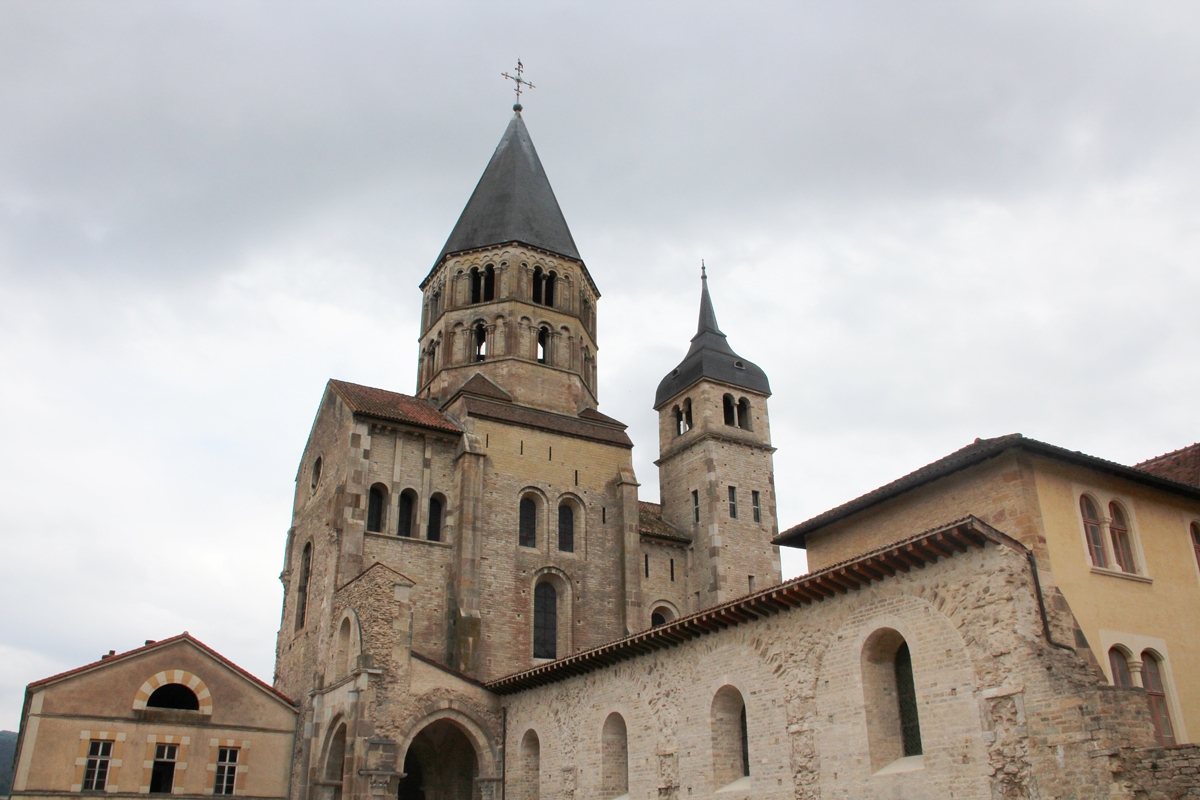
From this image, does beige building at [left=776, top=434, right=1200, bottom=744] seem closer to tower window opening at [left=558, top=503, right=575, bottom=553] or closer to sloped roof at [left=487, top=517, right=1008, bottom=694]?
sloped roof at [left=487, top=517, right=1008, bottom=694]

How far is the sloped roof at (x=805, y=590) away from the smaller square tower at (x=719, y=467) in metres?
11.3

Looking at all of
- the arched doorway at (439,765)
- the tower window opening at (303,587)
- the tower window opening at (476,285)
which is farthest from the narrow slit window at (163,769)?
the tower window opening at (476,285)

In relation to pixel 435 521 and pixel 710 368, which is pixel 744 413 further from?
pixel 435 521

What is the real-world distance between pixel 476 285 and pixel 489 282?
0.52 metres

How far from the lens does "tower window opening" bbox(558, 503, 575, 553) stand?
30.2m

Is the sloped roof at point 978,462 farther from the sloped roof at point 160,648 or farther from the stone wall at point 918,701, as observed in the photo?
the sloped roof at point 160,648

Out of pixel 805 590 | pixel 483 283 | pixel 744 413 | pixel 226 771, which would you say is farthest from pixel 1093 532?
pixel 483 283

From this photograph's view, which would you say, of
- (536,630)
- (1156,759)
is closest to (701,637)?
(1156,759)

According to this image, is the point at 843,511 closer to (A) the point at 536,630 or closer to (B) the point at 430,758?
(A) the point at 536,630

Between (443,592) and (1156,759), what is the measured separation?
19.9m

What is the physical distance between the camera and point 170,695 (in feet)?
79.5

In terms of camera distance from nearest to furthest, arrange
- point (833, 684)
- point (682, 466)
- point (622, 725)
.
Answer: point (833, 684) < point (622, 725) < point (682, 466)

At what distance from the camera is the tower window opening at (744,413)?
3609cm

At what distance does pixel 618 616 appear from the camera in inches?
1176
